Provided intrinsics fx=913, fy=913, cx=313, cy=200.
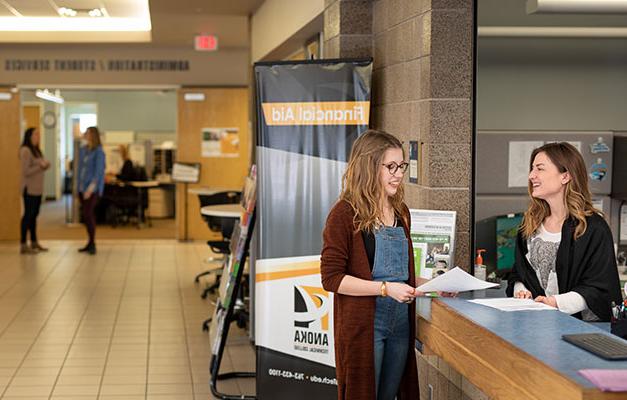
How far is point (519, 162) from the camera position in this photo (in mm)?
5516

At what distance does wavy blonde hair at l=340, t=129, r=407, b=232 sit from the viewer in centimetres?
349

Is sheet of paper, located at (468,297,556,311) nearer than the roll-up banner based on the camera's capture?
Yes

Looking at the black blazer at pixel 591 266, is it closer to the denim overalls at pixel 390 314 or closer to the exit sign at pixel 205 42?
the denim overalls at pixel 390 314

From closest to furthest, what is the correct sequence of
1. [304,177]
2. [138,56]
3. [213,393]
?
[304,177], [213,393], [138,56]

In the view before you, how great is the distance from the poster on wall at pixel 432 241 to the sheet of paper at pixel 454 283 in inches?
29.6

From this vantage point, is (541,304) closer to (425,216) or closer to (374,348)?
(374,348)

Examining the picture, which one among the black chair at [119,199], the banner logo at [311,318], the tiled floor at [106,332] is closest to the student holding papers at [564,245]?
the banner logo at [311,318]

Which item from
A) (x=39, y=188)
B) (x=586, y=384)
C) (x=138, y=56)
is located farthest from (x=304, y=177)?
(x=138, y=56)

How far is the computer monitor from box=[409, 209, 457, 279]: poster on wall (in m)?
0.97

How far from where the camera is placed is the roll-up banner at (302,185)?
512cm

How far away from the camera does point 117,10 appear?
1169 centimetres

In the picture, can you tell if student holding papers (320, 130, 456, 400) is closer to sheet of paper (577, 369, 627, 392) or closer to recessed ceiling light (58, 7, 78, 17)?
sheet of paper (577, 369, 627, 392)

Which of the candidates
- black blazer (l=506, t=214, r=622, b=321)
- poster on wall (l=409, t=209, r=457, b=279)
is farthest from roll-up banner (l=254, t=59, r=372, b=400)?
black blazer (l=506, t=214, r=622, b=321)

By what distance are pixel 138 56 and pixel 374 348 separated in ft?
37.4
